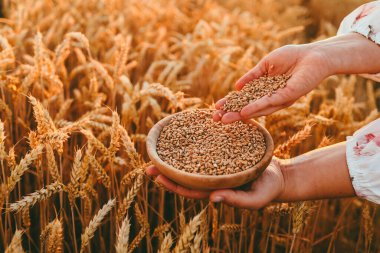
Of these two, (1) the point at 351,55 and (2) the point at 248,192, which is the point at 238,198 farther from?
(1) the point at 351,55

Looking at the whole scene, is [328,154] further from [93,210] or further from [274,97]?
[93,210]

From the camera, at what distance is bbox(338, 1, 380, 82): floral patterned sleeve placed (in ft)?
5.93

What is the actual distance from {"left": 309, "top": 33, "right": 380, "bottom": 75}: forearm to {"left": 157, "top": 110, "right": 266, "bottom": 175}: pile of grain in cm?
41

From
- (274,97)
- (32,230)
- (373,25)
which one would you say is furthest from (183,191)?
(373,25)

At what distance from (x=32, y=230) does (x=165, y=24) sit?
2.02 m

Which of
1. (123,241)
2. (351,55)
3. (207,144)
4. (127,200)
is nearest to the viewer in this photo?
(123,241)

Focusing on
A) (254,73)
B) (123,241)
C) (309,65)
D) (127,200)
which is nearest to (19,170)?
(127,200)

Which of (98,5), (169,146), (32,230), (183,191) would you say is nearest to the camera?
(183,191)

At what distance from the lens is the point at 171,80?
235 centimetres

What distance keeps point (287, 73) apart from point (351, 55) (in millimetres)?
266

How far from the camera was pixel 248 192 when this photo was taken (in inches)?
59.9

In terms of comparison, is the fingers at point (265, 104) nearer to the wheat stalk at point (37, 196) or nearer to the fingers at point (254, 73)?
the fingers at point (254, 73)

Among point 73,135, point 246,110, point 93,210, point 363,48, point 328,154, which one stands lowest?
point 93,210

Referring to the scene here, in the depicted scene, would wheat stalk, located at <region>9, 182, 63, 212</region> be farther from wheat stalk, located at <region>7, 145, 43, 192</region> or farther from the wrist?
the wrist
